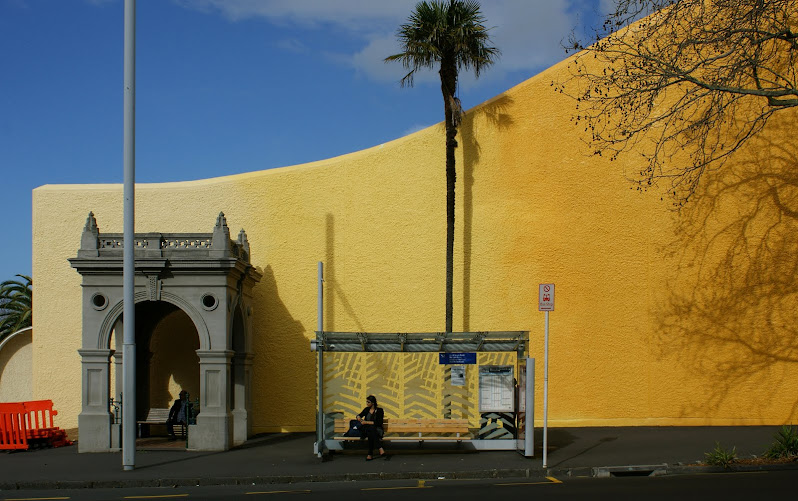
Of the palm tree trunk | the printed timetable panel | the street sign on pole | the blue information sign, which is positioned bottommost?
the printed timetable panel

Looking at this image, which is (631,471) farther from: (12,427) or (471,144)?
(12,427)

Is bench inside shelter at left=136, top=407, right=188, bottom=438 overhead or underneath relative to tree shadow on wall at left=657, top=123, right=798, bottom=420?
underneath

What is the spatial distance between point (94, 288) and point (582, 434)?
1193cm

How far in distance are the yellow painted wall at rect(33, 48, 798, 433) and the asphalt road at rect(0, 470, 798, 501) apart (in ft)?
24.6

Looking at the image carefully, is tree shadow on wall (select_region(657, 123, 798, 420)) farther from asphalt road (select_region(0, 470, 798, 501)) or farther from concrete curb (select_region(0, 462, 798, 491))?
asphalt road (select_region(0, 470, 798, 501))

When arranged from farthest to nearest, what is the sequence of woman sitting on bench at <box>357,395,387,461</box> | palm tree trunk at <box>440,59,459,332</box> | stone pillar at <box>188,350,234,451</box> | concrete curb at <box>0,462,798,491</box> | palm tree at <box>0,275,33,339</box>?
palm tree at <box>0,275,33,339</box>
palm tree trunk at <box>440,59,459,332</box>
stone pillar at <box>188,350,234,451</box>
woman sitting on bench at <box>357,395,387,461</box>
concrete curb at <box>0,462,798,491</box>

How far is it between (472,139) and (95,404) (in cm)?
1148

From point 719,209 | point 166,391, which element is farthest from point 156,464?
point 719,209

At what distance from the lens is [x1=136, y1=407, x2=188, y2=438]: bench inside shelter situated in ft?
66.7

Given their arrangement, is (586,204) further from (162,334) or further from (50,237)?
(50,237)

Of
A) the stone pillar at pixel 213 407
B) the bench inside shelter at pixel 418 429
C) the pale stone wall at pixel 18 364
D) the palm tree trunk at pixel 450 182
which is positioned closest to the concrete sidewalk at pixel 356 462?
the bench inside shelter at pixel 418 429

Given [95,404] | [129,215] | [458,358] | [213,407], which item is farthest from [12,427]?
[458,358]

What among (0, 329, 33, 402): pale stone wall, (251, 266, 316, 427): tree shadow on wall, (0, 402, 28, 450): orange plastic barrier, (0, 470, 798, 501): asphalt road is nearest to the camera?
(0, 470, 798, 501): asphalt road

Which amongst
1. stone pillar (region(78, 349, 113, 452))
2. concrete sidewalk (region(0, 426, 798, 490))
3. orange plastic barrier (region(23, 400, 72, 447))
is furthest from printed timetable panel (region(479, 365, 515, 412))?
orange plastic barrier (region(23, 400, 72, 447))
